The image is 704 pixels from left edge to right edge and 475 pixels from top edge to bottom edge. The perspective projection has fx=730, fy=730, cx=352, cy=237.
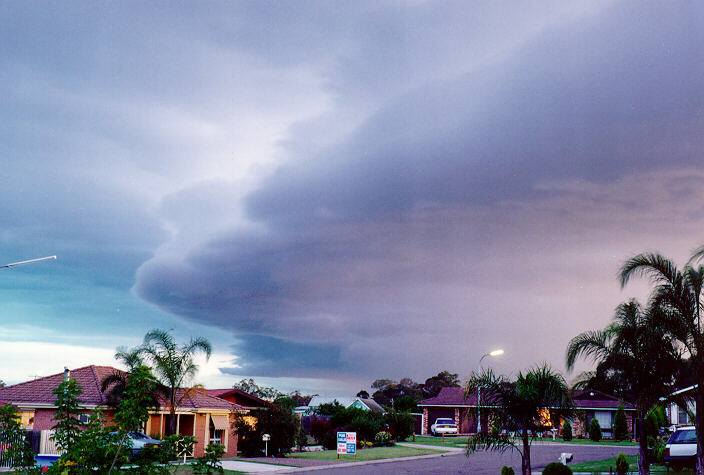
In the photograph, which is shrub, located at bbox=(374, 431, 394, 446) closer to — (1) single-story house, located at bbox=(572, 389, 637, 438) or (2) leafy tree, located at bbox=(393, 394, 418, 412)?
(1) single-story house, located at bbox=(572, 389, 637, 438)

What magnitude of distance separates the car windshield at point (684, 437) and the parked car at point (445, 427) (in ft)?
154

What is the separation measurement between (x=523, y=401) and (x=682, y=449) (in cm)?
994

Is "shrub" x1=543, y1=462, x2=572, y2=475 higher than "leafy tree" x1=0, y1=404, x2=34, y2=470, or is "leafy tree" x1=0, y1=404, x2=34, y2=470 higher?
"leafy tree" x1=0, y1=404, x2=34, y2=470

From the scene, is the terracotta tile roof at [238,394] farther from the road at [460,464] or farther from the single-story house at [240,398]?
the road at [460,464]

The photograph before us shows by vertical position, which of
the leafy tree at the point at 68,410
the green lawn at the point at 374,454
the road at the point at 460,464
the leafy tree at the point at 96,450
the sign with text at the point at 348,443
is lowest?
the green lawn at the point at 374,454

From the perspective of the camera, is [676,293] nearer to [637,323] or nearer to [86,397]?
[637,323]

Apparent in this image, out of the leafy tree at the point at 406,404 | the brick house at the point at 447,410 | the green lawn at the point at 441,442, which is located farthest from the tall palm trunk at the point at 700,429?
the leafy tree at the point at 406,404

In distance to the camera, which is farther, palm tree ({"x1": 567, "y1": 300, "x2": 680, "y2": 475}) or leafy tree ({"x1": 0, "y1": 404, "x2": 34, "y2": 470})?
palm tree ({"x1": 567, "y1": 300, "x2": 680, "y2": 475})

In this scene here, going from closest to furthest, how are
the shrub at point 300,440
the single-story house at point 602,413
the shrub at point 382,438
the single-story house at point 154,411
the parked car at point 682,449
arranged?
1. the parked car at point 682,449
2. the single-story house at point 154,411
3. the shrub at point 300,440
4. the shrub at point 382,438
5. the single-story house at point 602,413

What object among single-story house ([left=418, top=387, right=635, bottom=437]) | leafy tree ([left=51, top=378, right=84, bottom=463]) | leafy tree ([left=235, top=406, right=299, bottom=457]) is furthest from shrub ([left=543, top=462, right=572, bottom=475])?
single-story house ([left=418, top=387, right=635, bottom=437])

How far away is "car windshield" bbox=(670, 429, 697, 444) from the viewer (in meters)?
29.3

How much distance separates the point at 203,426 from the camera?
139ft

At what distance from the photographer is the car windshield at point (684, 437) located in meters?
29.3

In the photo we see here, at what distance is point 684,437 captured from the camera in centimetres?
2956
